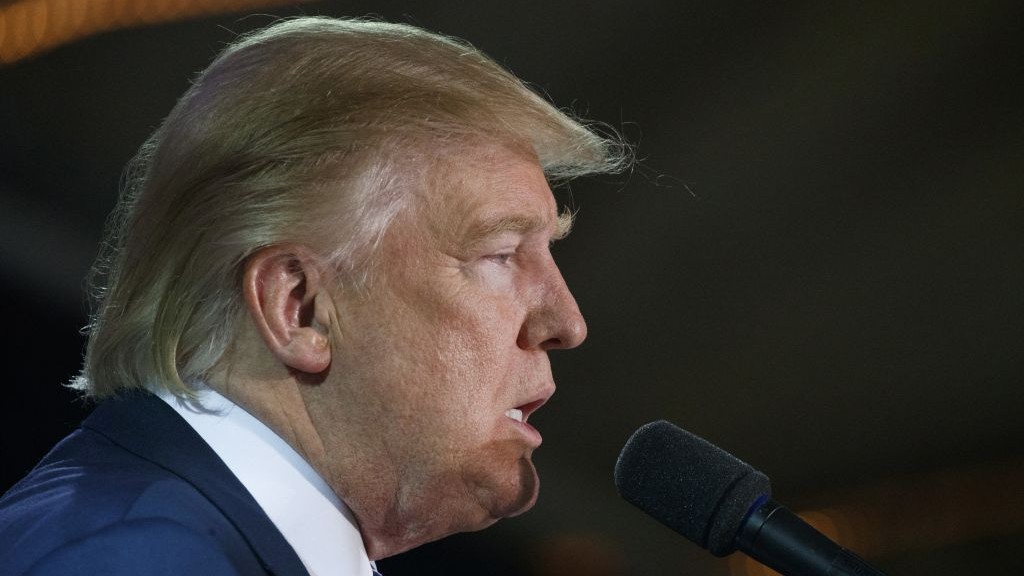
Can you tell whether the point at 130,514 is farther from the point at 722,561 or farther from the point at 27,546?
the point at 722,561

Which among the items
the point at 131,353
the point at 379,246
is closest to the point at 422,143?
the point at 379,246

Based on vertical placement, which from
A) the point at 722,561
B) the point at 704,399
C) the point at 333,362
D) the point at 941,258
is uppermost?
the point at 333,362

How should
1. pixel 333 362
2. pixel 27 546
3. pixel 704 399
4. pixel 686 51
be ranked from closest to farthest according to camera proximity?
1. pixel 27 546
2. pixel 333 362
3. pixel 686 51
4. pixel 704 399

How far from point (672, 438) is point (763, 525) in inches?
5.9

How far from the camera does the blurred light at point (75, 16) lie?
2.10 metres

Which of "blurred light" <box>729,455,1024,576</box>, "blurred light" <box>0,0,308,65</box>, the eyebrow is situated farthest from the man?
"blurred light" <box>729,455,1024,576</box>

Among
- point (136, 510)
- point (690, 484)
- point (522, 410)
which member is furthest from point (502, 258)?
point (136, 510)

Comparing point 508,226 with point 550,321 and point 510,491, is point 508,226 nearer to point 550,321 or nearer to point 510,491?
point 550,321

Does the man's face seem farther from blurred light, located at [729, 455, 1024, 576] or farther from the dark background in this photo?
blurred light, located at [729, 455, 1024, 576]

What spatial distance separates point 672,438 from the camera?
1.10 m

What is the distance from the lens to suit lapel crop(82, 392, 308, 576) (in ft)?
3.27

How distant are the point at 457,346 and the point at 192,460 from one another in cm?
27

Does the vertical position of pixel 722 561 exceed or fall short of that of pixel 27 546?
it falls short

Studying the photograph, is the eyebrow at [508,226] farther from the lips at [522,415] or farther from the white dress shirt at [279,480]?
the white dress shirt at [279,480]
